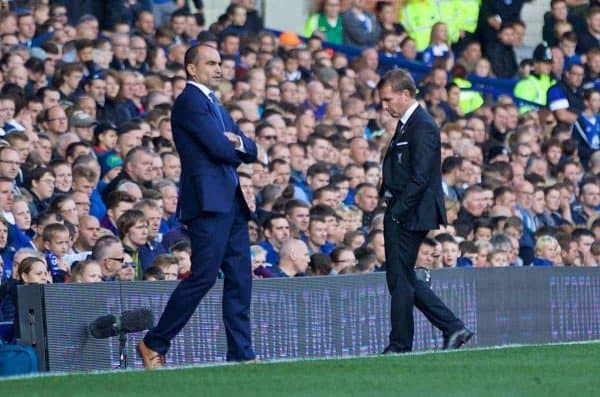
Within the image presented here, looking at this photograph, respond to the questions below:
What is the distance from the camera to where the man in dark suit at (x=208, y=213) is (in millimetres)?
10289

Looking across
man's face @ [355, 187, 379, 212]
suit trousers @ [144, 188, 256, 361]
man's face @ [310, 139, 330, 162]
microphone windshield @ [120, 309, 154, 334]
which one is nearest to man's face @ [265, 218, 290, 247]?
man's face @ [355, 187, 379, 212]

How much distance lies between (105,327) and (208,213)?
1.26 meters

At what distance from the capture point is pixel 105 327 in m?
11.1

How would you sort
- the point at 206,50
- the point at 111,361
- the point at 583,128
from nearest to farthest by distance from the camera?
the point at 206,50 → the point at 111,361 → the point at 583,128

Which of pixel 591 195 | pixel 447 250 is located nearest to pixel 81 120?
pixel 447 250

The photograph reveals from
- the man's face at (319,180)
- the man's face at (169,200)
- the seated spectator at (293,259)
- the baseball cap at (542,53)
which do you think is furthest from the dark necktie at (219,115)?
the baseball cap at (542,53)

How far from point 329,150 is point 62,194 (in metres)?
4.74

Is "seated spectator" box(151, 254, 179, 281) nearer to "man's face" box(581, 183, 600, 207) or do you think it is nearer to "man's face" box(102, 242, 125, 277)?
"man's face" box(102, 242, 125, 277)

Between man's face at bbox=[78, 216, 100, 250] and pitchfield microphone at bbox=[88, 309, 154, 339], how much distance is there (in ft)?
8.43

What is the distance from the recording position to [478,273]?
563 inches

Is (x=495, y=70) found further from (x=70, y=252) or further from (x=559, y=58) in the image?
(x=70, y=252)

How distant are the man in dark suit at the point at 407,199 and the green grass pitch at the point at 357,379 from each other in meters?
0.76

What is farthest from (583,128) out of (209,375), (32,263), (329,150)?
(209,375)

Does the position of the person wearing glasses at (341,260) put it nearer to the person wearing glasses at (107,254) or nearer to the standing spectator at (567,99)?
the person wearing glasses at (107,254)
